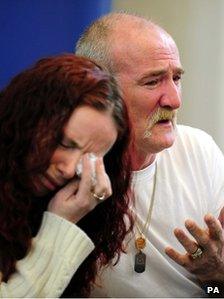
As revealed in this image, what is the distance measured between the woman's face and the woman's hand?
2cm

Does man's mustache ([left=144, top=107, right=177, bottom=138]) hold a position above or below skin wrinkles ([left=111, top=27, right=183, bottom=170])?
below

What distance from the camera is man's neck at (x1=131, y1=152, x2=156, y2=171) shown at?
4.11 feet

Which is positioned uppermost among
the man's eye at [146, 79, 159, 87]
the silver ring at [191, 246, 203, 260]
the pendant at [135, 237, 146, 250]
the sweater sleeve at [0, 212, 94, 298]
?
the man's eye at [146, 79, 159, 87]

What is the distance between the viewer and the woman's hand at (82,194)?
0.78 metres

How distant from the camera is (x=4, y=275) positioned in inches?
30.3

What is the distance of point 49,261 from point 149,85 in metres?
0.59

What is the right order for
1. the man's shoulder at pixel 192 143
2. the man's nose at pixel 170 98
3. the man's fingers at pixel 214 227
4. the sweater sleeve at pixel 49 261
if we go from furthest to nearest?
the man's shoulder at pixel 192 143
the man's nose at pixel 170 98
the man's fingers at pixel 214 227
the sweater sleeve at pixel 49 261

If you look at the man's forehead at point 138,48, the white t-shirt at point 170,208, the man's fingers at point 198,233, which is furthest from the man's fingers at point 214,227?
the man's forehead at point 138,48

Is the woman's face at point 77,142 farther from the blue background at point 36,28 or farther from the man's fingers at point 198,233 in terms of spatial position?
the blue background at point 36,28

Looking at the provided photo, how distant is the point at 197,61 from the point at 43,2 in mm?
729

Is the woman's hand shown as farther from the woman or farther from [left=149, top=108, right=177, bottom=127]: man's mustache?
[left=149, top=108, right=177, bottom=127]: man's mustache

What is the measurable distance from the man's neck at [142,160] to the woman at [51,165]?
417 millimetres

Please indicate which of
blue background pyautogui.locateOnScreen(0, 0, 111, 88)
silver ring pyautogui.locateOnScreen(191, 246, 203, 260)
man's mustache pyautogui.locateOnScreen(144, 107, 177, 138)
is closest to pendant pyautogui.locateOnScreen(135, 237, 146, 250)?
silver ring pyautogui.locateOnScreen(191, 246, 203, 260)

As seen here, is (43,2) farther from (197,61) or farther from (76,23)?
(197,61)
